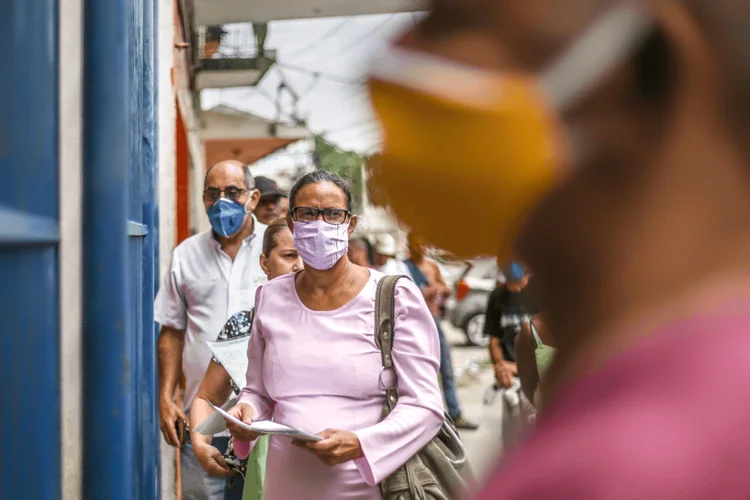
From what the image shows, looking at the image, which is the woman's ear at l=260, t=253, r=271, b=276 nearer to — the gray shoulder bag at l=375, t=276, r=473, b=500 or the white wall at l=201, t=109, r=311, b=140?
the gray shoulder bag at l=375, t=276, r=473, b=500

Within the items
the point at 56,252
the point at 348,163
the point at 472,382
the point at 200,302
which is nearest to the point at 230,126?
the point at 472,382

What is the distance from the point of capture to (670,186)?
56cm

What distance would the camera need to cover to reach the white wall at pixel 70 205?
1.29 metres

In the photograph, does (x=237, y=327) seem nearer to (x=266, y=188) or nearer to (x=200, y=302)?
(x=200, y=302)

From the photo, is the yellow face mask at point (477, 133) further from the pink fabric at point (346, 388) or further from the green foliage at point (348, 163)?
the pink fabric at point (346, 388)

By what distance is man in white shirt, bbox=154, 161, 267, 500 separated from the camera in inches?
122

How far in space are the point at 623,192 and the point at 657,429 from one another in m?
0.18

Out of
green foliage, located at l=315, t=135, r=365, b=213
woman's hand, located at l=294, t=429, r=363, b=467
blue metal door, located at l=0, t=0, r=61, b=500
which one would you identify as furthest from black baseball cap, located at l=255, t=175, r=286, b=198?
green foliage, located at l=315, t=135, r=365, b=213

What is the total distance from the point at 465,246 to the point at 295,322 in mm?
1515

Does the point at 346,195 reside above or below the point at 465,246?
above

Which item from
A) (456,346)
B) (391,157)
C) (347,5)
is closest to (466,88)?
(391,157)

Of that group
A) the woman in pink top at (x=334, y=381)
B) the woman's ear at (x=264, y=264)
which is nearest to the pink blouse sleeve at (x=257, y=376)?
the woman in pink top at (x=334, y=381)

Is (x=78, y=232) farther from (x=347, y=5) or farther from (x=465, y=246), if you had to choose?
(x=465, y=246)

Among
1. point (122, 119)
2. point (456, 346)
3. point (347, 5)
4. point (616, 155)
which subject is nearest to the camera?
point (616, 155)
